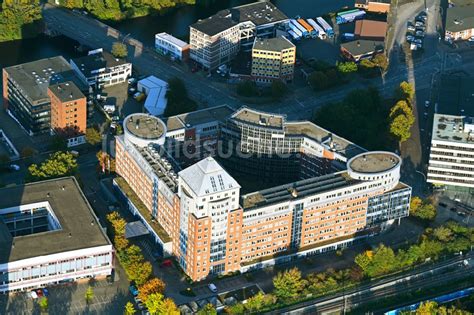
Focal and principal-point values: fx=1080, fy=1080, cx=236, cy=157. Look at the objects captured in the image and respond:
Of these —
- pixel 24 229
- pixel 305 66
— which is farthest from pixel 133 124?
pixel 305 66

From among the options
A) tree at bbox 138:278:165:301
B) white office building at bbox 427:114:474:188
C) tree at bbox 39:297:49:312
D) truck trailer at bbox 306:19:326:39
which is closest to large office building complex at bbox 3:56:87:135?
tree at bbox 39:297:49:312

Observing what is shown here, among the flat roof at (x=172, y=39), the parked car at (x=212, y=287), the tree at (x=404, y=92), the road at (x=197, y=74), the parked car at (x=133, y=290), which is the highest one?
the flat roof at (x=172, y=39)

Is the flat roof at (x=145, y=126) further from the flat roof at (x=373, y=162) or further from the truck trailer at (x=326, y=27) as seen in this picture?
the truck trailer at (x=326, y=27)

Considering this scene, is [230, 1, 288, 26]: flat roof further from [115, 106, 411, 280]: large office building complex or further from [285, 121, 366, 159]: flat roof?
[285, 121, 366, 159]: flat roof

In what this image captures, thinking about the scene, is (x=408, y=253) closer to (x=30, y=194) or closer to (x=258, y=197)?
(x=258, y=197)

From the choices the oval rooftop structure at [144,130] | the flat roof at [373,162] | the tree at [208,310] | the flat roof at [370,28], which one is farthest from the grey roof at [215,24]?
the tree at [208,310]
